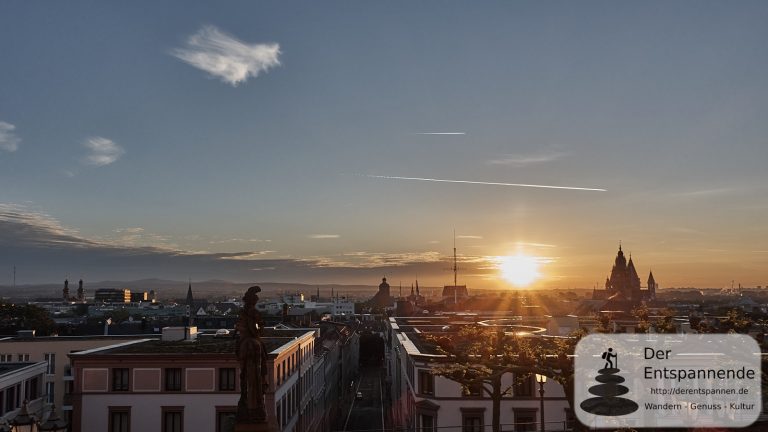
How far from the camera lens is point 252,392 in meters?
16.8

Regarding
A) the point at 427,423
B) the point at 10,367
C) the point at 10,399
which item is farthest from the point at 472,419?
the point at 10,367

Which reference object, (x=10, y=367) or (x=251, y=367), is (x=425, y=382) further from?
(x=10, y=367)

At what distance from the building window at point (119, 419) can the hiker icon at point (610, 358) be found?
29.4 metres

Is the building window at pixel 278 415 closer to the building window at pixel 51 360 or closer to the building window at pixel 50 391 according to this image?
the building window at pixel 50 391

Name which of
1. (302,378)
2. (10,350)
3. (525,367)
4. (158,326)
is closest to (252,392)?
(525,367)

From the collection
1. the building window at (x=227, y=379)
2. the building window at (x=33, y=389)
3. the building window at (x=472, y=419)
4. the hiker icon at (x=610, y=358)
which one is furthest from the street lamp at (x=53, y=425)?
the building window at (x=33, y=389)

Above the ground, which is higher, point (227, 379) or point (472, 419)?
point (227, 379)

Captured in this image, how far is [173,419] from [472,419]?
1824 cm

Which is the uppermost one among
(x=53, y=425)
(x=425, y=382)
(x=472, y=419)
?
(x=53, y=425)

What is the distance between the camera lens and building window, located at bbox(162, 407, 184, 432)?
1517 inches

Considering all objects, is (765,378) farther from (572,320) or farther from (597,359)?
(572,320)

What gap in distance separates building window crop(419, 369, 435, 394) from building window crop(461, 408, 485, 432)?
8.13ft

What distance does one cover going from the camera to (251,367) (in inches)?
669

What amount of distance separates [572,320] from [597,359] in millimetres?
48239
